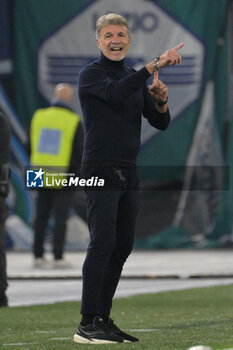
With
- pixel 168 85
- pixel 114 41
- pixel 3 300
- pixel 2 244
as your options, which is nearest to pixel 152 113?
pixel 114 41

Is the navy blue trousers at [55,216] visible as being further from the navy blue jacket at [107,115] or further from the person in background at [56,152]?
the navy blue jacket at [107,115]

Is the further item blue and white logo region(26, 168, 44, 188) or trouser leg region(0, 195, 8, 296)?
trouser leg region(0, 195, 8, 296)

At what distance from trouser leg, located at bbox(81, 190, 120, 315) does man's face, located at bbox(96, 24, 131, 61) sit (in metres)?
0.80

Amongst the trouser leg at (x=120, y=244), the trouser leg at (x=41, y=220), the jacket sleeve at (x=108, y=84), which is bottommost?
the trouser leg at (x=41, y=220)

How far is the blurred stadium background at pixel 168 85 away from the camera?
54.9 ft

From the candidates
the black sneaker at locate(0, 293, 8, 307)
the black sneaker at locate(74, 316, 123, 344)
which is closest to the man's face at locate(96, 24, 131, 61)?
the black sneaker at locate(74, 316, 123, 344)

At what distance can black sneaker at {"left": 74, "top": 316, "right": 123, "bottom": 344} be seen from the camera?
263 inches

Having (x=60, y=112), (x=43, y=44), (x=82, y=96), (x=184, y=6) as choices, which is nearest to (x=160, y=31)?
(x=184, y=6)

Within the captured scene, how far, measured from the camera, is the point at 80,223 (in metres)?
16.8

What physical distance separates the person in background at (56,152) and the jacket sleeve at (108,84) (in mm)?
7468

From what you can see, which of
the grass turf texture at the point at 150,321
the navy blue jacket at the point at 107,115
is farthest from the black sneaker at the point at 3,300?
the navy blue jacket at the point at 107,115

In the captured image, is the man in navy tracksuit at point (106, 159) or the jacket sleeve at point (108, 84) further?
the man in navy tracksuit at point (106, 159)

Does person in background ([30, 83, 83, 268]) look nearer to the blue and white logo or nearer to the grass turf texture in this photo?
the grass turf texture

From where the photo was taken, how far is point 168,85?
16.7m
